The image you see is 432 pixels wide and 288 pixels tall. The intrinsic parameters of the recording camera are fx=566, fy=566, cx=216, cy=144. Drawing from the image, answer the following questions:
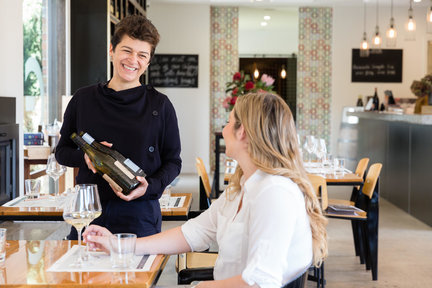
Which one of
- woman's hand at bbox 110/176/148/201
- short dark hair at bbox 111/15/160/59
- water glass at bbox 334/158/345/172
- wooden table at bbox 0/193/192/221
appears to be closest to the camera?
woman's hand at bbox 110/176/148/201

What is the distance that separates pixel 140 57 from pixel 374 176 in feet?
8.78

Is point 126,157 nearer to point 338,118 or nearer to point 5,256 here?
point 5,256

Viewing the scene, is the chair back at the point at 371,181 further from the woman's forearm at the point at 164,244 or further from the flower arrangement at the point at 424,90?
the flower arrangement at the point at 424,90

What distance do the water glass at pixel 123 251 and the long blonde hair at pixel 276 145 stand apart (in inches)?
17.4

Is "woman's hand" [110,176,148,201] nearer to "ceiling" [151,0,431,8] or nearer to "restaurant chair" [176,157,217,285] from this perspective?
"restaurant chair" [176,157,217,285]

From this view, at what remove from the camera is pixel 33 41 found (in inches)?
231

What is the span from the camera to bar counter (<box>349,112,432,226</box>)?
249 inches

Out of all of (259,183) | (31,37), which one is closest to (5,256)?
(259,183)

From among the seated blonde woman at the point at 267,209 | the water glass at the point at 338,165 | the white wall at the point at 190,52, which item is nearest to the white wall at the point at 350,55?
the white wall at the point at 190,52

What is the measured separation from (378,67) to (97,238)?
9460 mm

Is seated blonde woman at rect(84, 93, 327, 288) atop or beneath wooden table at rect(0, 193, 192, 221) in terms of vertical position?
atop

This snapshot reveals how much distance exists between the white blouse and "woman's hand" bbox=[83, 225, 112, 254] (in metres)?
0.38

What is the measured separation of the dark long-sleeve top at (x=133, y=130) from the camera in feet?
7.23

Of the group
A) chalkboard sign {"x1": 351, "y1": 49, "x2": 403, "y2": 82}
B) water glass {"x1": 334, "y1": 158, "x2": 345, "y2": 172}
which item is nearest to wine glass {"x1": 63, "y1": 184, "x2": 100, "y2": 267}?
water glass {"x1": 334, "y1": 158, "x2": 345, "y2": 172}
